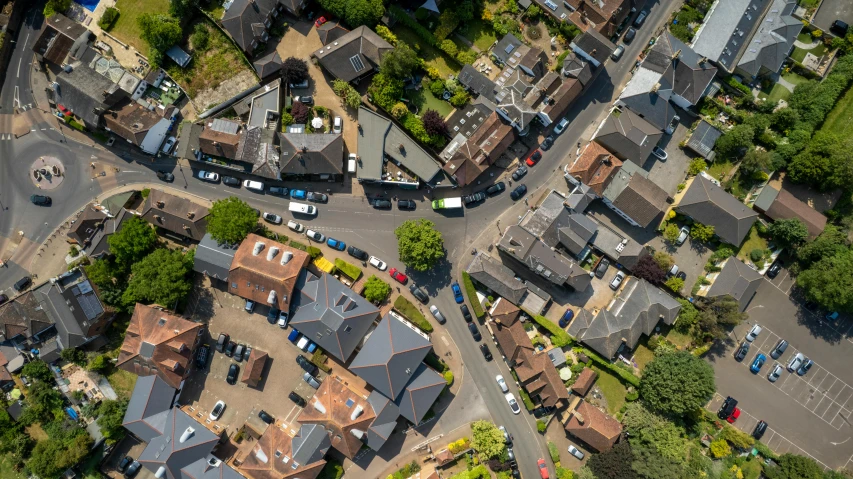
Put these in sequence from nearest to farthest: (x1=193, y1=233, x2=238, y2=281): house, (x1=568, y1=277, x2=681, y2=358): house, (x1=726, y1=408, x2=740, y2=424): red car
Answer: (x1=193, y1=233, x2=238, y2=281): house
(x1=568, y1=277, x2=681, y2=358): house
(x1=726, y1=408, x2=740, y2=424): red car

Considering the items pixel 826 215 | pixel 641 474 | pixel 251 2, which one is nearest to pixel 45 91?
pixel 251 2

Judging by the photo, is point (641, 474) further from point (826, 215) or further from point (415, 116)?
point (415, 116)

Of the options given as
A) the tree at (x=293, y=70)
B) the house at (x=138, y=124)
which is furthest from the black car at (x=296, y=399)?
the tree at (x=293, y=70)

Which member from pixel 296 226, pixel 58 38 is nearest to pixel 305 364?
pixel 296 226

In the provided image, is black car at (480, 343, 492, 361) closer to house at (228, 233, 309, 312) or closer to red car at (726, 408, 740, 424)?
house at (228, 233, 309, 312)

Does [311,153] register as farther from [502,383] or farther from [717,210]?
[717,210]

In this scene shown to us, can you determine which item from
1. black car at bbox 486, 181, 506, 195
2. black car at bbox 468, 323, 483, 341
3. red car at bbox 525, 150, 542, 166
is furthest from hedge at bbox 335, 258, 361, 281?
red car at bbox 525, 150, 542, 166

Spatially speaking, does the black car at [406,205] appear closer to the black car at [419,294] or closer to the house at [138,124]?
the black car at [419,294]
